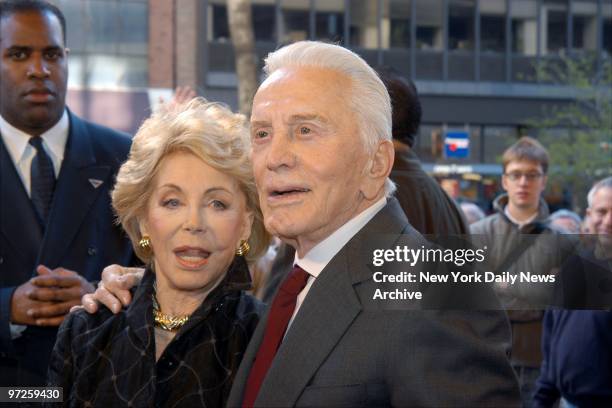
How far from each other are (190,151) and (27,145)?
43.2 inches

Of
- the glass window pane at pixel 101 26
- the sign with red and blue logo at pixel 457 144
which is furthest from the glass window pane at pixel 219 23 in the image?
the sign with red and blue logo at pixel 457 144

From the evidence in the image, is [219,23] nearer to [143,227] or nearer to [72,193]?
[72,193]

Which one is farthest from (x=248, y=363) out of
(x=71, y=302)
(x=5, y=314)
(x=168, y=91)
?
(x=168, y=91)

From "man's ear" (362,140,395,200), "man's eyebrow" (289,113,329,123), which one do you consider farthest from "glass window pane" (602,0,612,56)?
"man's eyebrow" (289,113,329,123)

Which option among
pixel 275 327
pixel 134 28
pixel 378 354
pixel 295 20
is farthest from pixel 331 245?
pixel 295 20

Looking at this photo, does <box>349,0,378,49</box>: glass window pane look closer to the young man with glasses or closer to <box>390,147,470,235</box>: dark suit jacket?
the young man with glasses

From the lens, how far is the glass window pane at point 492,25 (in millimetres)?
22016

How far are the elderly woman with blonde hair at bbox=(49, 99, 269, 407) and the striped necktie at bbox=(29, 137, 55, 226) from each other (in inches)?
31.2

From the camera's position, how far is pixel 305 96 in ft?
6.65

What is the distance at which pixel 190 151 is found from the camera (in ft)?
8.25

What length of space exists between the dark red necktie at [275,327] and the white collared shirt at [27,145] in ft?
5.03

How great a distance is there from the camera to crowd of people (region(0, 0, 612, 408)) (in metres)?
1.86

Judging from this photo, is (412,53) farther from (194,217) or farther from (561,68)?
(194,217)

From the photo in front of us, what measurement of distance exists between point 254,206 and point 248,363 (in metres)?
0.60
